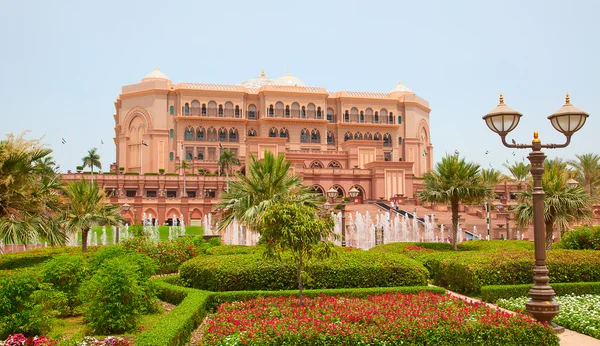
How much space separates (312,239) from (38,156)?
29.3 feet

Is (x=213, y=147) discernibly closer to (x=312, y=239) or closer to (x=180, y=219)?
(x=180, y=219)

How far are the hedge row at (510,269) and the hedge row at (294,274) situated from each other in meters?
1.43

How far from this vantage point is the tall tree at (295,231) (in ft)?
36.8

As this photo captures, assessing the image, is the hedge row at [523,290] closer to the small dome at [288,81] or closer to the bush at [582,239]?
the bush at [582,239]

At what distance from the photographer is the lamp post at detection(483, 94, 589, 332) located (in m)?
10.0

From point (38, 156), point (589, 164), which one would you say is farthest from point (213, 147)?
point (38, 156)

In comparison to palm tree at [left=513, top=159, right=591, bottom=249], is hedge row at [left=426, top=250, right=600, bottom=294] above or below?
below

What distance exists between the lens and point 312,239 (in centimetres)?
1138

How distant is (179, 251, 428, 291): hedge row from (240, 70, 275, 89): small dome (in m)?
67.6

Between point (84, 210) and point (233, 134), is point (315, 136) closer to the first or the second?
point (233, 134)

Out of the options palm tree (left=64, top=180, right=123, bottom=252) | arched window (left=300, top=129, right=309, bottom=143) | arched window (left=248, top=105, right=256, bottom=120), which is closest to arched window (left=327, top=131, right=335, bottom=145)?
arched window (left=300, top=129, right=309, bottom=143)

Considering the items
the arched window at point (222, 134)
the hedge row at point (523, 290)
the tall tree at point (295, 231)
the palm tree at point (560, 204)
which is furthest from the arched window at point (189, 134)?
the tall tree at point (295, 231)

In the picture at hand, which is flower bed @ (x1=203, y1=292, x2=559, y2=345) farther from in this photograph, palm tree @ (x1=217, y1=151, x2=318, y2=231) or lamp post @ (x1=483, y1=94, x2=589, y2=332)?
palm tree @ (x1=217, y1=151, x2=318, y2=231)

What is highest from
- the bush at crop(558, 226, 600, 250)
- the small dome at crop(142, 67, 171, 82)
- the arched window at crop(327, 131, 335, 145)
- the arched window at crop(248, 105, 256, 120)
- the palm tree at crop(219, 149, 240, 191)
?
the small dome at crop(142, 67, 171, 82)
